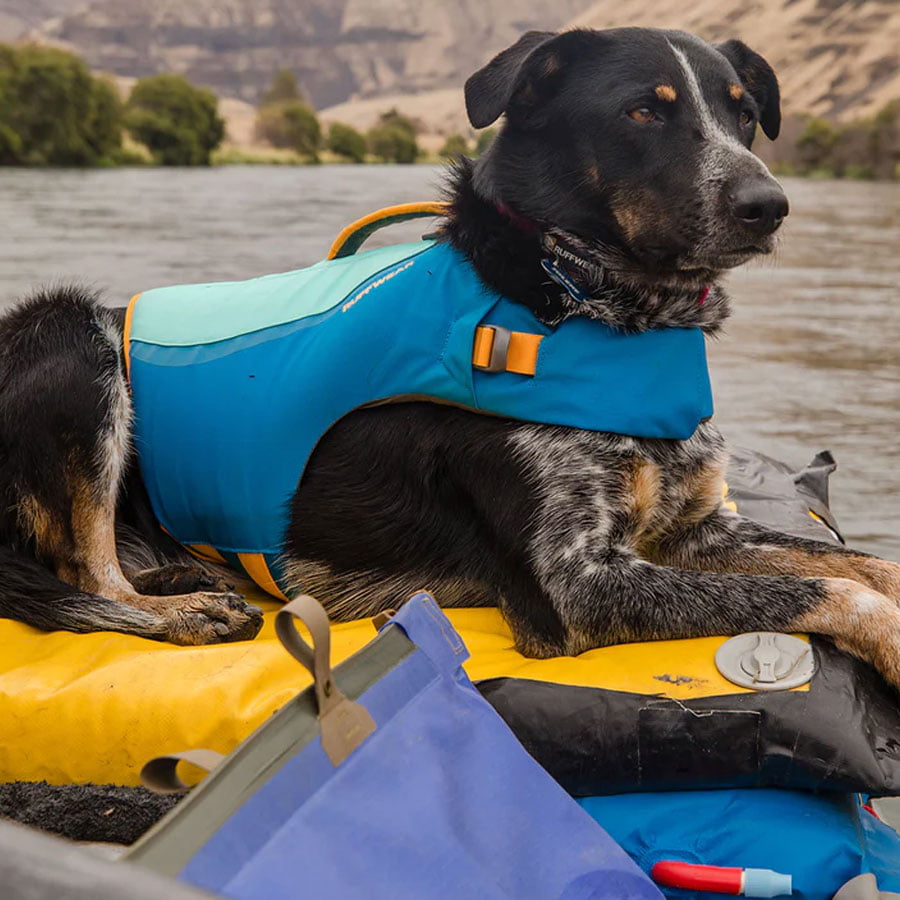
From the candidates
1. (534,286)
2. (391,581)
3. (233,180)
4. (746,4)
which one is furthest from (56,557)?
(746,4)

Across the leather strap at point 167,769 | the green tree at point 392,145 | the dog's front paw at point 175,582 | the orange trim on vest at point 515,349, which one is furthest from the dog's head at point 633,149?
the green tree at point 392,145

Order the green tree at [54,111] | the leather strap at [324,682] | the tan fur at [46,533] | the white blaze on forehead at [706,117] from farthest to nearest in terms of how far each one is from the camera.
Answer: the green tree at [54,111] → the tan fur at [46,533] → the white blaze on forehead at [706,117] → the leather strap at [324,682]

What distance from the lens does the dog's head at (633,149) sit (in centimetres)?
247

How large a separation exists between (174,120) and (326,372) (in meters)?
43.6

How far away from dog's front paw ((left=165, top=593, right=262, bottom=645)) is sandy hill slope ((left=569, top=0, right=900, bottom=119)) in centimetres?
7157

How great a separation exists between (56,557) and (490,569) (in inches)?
39.6

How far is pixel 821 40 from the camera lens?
86188mm

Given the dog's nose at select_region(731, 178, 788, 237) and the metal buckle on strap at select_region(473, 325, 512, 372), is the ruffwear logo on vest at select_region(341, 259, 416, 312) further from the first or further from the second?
the dog's nose at select_region(731, 178, 788, 237)

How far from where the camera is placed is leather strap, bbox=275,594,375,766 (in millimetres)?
1362

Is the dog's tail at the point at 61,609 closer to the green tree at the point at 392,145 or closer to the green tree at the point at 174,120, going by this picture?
the green tree at the point at 174,120

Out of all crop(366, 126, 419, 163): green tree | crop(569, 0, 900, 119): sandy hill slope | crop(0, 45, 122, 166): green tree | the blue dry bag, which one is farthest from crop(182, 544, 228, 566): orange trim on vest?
crop(569, 0, 900, 119): sandy hill slope

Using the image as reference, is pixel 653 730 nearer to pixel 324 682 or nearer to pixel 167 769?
pixel 324 682

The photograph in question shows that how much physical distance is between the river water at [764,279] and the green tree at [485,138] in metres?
0.13

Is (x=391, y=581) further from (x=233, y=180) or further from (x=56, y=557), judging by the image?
(x=233, y=180)
